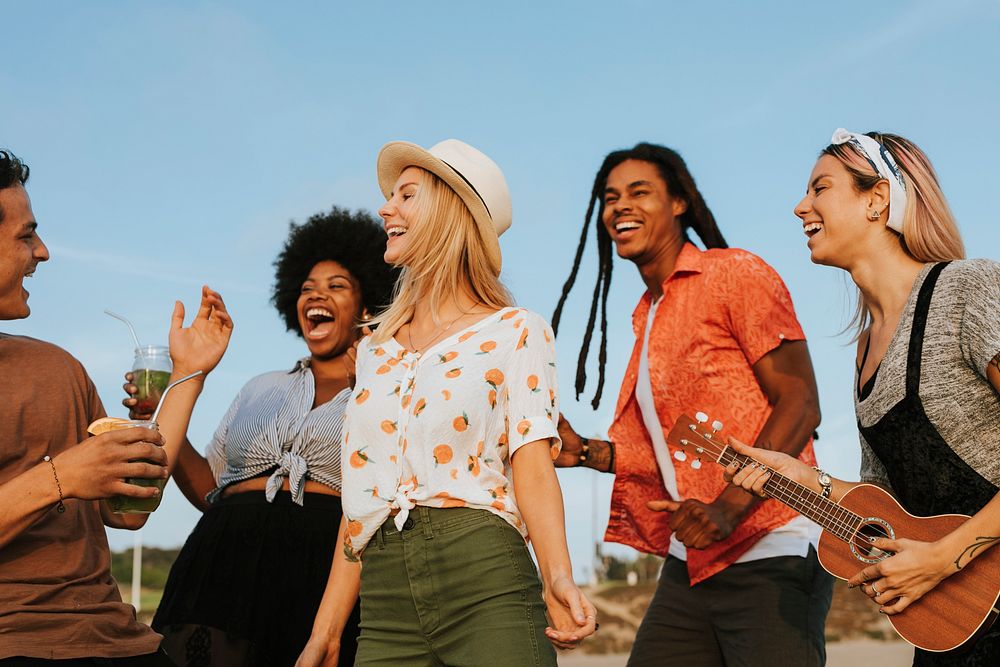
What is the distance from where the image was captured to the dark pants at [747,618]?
15.0ft

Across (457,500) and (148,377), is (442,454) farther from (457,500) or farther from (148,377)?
(148,377)

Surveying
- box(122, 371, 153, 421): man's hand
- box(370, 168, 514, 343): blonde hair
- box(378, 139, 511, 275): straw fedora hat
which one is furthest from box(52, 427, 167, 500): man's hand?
box(378, 139, 511, 275): straw fedora hat

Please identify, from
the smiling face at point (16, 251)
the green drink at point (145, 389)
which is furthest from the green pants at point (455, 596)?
the smiling face at point (16, 251)

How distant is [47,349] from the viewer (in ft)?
12.7

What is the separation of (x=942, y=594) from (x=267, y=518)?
2.99 meters

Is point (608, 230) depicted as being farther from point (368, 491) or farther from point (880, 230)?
point (368, 491)

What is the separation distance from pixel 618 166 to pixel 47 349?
3.05 metres

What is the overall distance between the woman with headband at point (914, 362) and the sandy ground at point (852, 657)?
11625mm

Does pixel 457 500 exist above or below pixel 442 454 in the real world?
below

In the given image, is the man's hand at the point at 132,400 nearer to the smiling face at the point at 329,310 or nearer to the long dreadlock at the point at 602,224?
the smiling face at the point at 329,310

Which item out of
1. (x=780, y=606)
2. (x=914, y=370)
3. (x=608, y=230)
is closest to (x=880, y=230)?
(x=914, y=370)

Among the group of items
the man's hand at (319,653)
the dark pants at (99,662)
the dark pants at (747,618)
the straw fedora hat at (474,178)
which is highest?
the straw fedora hat at (474,178)

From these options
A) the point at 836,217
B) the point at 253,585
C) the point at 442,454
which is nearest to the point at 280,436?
the point at 253,585

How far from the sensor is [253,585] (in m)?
5.24
